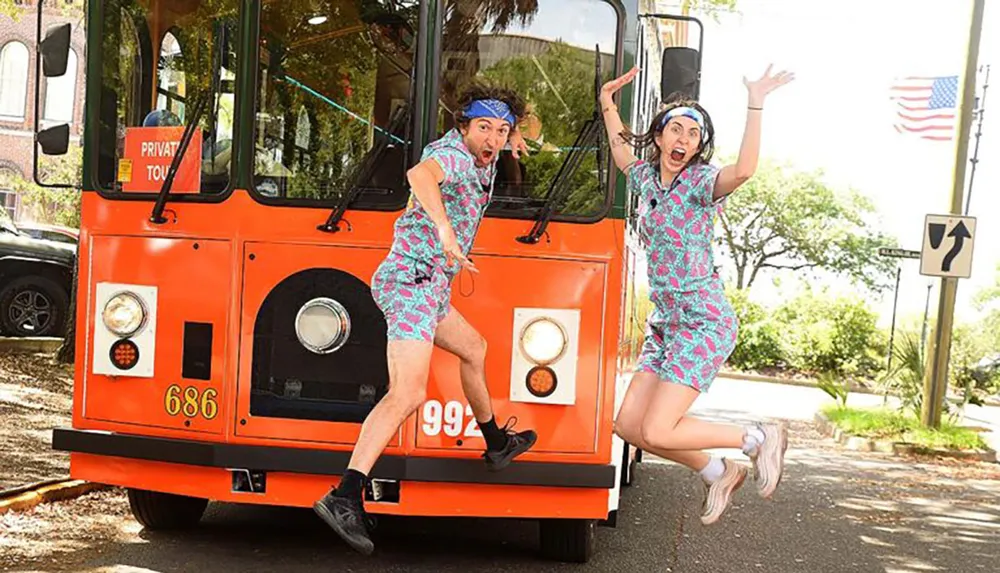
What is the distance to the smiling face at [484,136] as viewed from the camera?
6148 millimetres

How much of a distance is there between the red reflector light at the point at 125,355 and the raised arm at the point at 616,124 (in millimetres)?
2473

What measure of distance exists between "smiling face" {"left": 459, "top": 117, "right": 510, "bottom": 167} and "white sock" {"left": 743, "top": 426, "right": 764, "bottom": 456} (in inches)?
63.6

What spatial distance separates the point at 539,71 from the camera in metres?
7.01

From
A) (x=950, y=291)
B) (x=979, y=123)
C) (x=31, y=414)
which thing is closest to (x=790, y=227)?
(x=979, y=123)

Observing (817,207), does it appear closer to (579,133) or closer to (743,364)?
(743,364)

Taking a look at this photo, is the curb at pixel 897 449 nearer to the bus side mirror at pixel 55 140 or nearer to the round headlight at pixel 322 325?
the round headlight at pixel 322 325

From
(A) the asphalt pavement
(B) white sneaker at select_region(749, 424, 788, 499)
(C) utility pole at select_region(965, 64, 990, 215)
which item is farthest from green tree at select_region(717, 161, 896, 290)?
(B) white sneaker at select_region(749, 424, 788, 499)

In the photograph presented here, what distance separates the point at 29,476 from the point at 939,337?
39.5 feet

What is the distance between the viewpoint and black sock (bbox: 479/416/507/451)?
6691 millimetres

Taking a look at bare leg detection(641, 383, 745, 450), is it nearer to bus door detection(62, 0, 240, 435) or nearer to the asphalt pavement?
the asphalt pavement

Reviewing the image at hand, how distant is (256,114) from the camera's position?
7078 mm

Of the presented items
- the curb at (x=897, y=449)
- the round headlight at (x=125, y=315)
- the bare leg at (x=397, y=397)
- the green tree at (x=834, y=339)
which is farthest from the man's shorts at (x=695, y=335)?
the green tree at (x=834, y=339)

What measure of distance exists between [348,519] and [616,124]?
2.13 meters

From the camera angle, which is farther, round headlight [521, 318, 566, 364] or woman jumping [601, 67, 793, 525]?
round headlight [521, 318, 566, 364]
